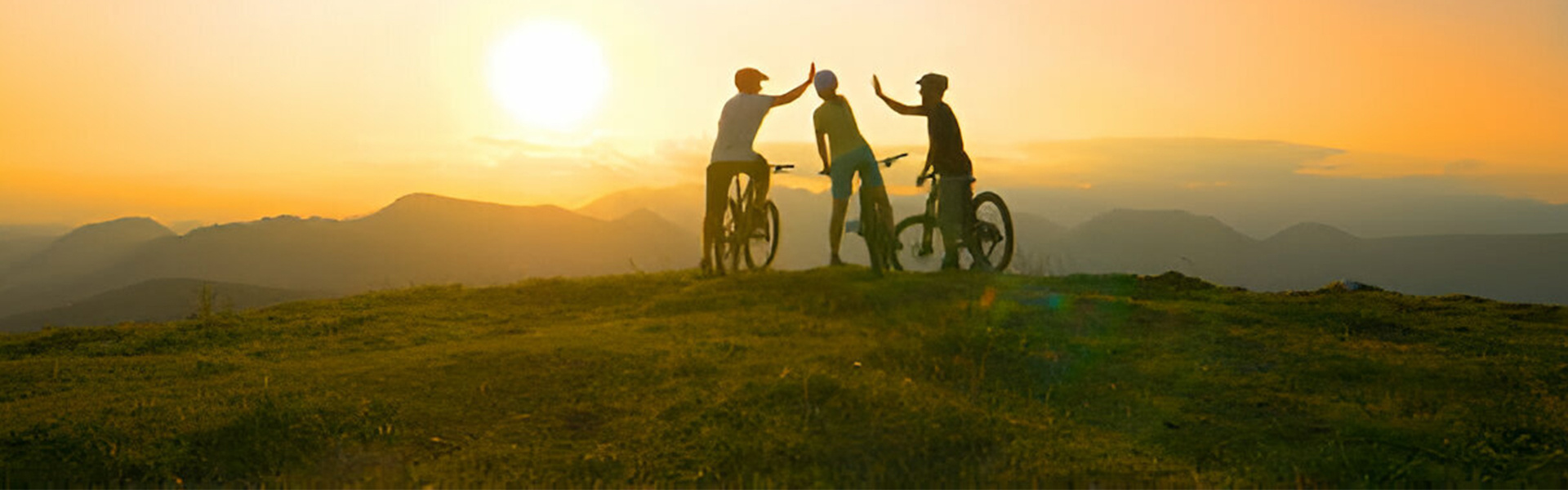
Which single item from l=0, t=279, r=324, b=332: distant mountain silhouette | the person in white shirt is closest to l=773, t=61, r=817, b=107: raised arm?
the person in white shirt

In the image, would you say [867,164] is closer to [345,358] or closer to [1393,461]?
[345,358]

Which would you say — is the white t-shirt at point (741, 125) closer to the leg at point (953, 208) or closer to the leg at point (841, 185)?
the leg at point (841, 185)

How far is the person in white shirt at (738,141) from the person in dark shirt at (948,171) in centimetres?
179

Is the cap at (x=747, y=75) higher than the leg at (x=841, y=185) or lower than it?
higher

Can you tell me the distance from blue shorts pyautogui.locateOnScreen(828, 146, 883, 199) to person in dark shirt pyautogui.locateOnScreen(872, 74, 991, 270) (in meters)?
1.11

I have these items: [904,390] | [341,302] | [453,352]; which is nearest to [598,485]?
[904,390]

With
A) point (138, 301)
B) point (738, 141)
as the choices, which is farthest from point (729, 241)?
point (138, 301)

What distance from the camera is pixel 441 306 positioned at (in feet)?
54.1

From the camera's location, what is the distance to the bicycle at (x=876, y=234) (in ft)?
50.8

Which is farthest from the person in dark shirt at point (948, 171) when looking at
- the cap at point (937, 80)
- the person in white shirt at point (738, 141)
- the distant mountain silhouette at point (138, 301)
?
the distant mountain silhouette at point (138, 301)

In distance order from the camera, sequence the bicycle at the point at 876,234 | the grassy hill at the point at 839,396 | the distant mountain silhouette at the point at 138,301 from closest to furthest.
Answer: the grassy hill at the point at 839,396
the bicycle at the point at 876,234
the distant mountain silhouette at the point at 138,301

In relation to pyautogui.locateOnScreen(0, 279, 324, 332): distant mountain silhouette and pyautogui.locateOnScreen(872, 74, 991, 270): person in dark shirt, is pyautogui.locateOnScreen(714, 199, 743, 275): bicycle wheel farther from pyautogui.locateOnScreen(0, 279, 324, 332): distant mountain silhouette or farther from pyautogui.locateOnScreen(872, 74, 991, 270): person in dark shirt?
pyautogui.locateOnScreen(0, 279, 324, 332): distant mountain silhouette

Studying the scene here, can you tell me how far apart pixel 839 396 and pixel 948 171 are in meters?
8.14

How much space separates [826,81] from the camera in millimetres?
15883
